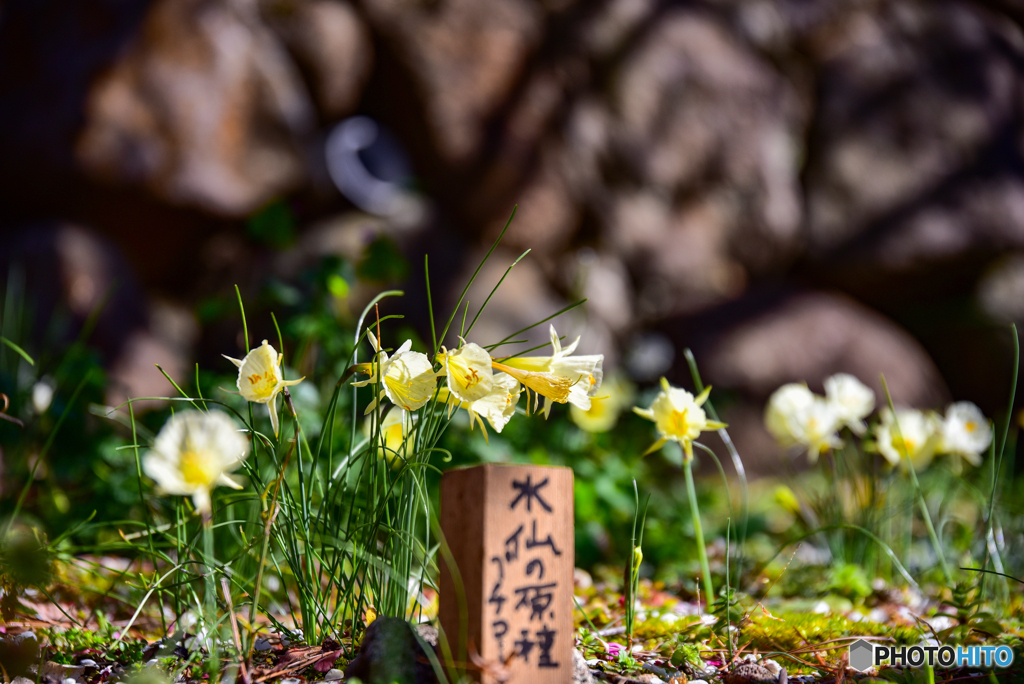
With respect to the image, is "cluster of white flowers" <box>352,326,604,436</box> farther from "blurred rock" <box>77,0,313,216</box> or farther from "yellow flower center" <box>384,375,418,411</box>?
"blurred rock" <box>77,0,313,216</box>

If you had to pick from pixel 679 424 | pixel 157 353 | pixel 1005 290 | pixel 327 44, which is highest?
pixel 327 44

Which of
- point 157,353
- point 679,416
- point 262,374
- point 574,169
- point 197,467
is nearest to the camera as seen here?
point 197,467

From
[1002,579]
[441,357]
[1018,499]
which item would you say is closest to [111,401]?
[441,357]

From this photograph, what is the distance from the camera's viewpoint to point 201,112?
3.11 m

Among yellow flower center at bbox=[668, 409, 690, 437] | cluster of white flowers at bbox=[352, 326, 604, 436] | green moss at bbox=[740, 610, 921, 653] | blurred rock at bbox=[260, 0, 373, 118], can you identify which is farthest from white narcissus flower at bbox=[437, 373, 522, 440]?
blurred rock at bbox=[260, 0, 373, 118]

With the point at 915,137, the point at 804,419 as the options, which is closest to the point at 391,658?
the point at 804,419

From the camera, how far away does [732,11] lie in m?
4.06

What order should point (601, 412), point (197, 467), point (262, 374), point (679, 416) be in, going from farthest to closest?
Answer: point (601, 412)
point (679, 416)
point (262, 374)
point (197, 467)

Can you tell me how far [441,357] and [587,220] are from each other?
3.06 metres

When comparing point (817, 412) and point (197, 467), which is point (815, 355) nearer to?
point (817, 412)

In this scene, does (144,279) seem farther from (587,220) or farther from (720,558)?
(720,558)

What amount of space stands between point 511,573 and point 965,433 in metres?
1.36

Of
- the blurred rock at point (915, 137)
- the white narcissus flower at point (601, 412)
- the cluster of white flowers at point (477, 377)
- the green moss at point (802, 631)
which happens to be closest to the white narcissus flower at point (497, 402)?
the cluster of white flowers at point (477, 377)

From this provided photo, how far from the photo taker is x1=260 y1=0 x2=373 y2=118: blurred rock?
11.2 ft
